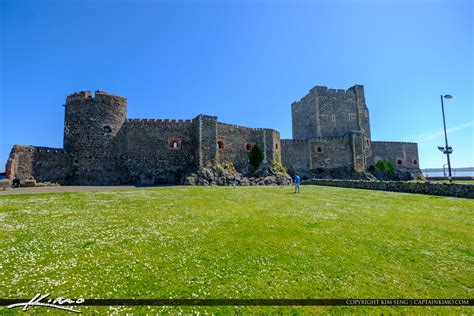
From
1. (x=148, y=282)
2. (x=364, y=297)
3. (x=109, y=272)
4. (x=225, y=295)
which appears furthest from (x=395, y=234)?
(x=109, y=272)

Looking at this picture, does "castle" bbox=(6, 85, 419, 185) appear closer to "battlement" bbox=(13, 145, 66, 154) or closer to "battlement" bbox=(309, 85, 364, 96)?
"battlement" bbox=(13, 145, 66, 154)

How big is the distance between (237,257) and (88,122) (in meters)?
29.9

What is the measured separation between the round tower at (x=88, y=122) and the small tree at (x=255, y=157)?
19.5 metres

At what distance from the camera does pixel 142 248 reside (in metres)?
6.46

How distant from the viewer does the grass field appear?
4508mm

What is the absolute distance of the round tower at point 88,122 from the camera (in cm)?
2785

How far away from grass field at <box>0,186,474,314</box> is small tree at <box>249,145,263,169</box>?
2443cm

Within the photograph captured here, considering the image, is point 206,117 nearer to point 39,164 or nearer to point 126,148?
point 126,148

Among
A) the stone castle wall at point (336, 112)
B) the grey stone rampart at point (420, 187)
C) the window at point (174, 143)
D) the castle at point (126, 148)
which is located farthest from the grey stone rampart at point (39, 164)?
the stone castle wall at point (336, 112)

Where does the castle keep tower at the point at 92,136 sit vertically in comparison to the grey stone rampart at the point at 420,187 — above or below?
above

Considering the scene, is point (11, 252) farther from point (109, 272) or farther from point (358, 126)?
point (358, 126)

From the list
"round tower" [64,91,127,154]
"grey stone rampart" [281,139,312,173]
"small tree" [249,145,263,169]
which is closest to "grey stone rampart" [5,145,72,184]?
"round tower" [64,91,127,154]

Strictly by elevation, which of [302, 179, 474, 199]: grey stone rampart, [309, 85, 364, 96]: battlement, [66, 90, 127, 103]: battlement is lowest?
[302, 179, 474, 199]: grey stone rampart
